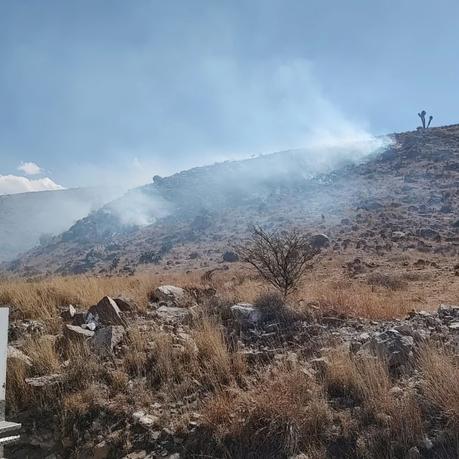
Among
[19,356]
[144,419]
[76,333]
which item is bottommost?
[144,419]

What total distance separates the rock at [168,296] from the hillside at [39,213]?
7959cm

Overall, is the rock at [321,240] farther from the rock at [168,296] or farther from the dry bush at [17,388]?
the dry bush at [17,388]

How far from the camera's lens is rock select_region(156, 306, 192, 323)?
623 centimetres

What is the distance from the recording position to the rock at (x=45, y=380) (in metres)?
4.39

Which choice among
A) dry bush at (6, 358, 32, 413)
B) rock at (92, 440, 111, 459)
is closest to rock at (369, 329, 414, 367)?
rock at (92, 440, 111, 459)

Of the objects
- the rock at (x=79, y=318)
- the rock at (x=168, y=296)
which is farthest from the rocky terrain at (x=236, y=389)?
the rock at (x=168, y=296)

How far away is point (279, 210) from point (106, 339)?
37.6m

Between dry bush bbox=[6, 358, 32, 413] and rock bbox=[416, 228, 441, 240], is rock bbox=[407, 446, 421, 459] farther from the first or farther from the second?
rock bbox=[416, 228, 441, 240]

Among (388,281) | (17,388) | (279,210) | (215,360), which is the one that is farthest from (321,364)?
(279,210)

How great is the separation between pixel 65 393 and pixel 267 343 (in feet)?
7.60

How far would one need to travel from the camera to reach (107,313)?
20.0ft

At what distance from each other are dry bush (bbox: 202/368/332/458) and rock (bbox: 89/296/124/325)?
2.49 m

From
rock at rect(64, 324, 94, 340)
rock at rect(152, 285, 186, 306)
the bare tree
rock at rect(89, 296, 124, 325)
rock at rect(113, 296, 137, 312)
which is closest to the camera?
rock at rect(64, 324, 94, 340)

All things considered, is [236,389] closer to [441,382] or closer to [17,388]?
[441,382]
